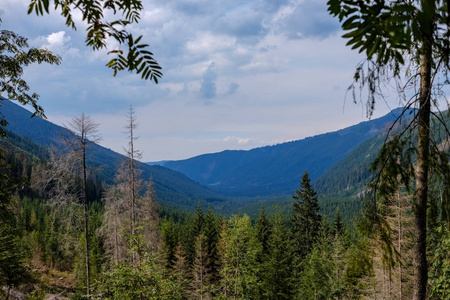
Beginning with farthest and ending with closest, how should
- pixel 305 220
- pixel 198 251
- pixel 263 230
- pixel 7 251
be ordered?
pixel 263 230
pixel 305 220
pixel 198 251
pixel 7 251

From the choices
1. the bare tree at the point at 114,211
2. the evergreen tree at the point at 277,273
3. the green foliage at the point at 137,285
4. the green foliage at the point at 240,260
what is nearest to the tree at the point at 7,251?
the green foliage at the point at 137,285

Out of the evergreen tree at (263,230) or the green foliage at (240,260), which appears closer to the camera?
the green foliage at (240,260)

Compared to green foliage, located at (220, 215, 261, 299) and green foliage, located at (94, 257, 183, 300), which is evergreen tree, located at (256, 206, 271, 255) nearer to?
green foliage, located at (220, 215, 261, 299)

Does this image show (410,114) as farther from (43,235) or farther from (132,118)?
(43,235)

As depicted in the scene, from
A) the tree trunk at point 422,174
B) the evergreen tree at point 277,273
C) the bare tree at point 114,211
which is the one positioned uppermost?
the tree trunk at point 422,174

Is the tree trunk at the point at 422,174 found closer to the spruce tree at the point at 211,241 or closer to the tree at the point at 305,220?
the tree at the point at 305,220

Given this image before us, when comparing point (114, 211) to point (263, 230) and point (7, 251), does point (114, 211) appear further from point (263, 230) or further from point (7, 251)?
point (263, 230)

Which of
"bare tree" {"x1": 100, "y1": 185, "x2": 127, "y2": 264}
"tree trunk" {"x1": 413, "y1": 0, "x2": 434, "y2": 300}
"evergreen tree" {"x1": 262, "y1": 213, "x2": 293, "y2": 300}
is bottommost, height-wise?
"evergreen tree" {"x1": 262, "y1": 213, "x2": 293, "y2": 300}

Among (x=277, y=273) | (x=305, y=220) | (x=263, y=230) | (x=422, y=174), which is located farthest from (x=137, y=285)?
(x=305, y=220)

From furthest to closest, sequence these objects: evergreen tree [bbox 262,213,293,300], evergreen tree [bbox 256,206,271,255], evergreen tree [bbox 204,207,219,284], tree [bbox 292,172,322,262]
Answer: evergreen tree [bbox 204,207,219,284] < evergreen tree [bbox 256,206,271,255] < tree [bbox 292,172,322,262] < evergreen tree [bbox 262,213,293,300]

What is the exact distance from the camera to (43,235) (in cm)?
5625

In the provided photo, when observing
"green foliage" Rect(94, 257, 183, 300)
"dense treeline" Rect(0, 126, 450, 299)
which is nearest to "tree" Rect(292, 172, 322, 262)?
"dense treeline" Rect(0, 126, 450, 299)

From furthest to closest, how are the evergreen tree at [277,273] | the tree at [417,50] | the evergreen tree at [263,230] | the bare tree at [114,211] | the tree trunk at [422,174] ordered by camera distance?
the evergreen tree at [263,230] → the evergreen tree at [277,273] → the bare tree at [114,211] → the tree trunk at [422,174] → the tree at [417,50]

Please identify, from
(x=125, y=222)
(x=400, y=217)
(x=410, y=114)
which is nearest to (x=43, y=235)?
(x=125, y=222)
